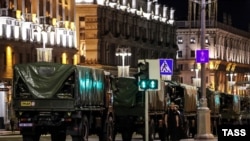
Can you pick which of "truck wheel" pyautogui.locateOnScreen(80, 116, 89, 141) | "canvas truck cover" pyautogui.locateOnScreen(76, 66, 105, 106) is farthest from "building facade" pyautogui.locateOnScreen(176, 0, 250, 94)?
"truck wheel" pyautogui.locateOnScreen(80, 116, 89, 141)

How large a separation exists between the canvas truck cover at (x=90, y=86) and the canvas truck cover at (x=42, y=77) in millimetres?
661

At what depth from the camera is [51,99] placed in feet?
93.4

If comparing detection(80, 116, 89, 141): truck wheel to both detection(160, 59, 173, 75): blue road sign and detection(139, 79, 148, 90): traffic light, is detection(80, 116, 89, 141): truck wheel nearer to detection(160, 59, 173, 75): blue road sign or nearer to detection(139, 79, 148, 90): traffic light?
detection(160, 59, 173, 75): blue road sign

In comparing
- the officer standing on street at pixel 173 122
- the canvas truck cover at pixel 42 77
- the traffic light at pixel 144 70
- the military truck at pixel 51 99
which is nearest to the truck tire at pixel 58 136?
the military truck at pixel 51 99

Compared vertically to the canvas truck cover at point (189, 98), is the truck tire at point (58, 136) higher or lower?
lower

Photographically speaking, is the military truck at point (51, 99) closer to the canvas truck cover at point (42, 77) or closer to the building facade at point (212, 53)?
the canvas truck cover at point (42, 77)

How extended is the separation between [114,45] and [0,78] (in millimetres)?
38309

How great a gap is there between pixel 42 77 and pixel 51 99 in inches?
51.8

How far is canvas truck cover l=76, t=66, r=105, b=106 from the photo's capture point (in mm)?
Result: 29359

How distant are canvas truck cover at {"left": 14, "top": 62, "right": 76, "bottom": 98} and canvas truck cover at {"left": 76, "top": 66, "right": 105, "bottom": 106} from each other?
0.66 metres

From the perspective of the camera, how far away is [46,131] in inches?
1183

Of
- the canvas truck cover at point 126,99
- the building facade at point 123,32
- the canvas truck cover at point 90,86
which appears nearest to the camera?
the canvas truck cover at point 90,86

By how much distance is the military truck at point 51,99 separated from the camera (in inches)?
1115

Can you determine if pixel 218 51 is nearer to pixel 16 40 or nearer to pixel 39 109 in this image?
pixel 16 40
